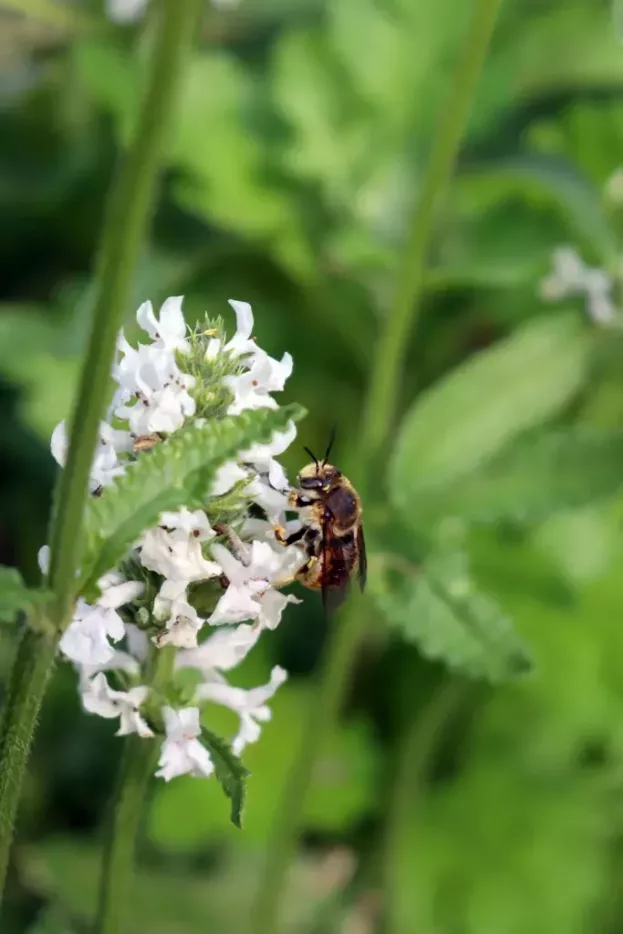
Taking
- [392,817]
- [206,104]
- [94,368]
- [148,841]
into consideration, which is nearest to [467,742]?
[392,817]

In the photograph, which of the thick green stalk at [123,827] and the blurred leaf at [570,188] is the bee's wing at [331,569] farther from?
the blurred leaf at [570,188]

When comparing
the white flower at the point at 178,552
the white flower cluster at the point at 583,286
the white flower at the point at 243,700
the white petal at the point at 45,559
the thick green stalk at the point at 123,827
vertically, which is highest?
the white flower cluster at the point at 583,286

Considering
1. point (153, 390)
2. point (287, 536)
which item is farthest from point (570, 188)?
point (153, 390)

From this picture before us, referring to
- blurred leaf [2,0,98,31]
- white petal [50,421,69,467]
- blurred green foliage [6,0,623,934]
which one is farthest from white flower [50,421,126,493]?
blurred leaf [2,0,98,31]

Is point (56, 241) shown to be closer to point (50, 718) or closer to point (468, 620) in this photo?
point (50, 718)

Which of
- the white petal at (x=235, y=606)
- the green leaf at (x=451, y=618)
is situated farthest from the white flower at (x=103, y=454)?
the green leaf at (x=451, y=618)

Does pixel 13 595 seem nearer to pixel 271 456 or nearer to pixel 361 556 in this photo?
pixel 271 456
